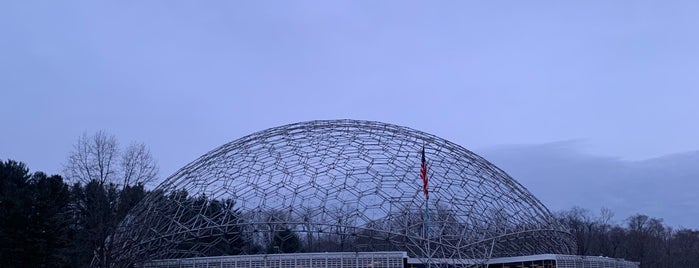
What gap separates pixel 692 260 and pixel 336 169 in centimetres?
6189

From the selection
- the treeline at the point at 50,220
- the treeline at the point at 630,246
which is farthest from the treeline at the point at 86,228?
the treeline at the point at 630,246

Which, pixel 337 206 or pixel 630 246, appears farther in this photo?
pixel 630 246

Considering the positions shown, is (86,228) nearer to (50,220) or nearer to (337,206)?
(50,220)

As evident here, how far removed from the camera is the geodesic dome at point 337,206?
37.4 metres

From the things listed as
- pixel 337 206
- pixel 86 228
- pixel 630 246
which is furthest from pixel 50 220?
pixel 630 246

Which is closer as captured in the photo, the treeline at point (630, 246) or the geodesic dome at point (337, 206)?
the geodesic dome at point (337, 206)

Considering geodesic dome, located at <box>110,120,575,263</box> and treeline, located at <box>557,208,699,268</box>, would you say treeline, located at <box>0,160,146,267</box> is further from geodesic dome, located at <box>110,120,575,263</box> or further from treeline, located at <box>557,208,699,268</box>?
treeline, located at <box>557,208,699,268</box>

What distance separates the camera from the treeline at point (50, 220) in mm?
38750

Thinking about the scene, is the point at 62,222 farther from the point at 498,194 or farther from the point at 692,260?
the point at 692,260

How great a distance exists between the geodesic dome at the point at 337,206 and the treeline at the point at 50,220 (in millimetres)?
1470

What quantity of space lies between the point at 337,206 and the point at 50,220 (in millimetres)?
16666

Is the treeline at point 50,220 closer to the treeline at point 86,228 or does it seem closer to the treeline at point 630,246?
the treeline at point 86,228

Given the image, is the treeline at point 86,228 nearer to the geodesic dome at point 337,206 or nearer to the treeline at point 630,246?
the geodesic dome at point 337,206

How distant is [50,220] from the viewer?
131 feet
